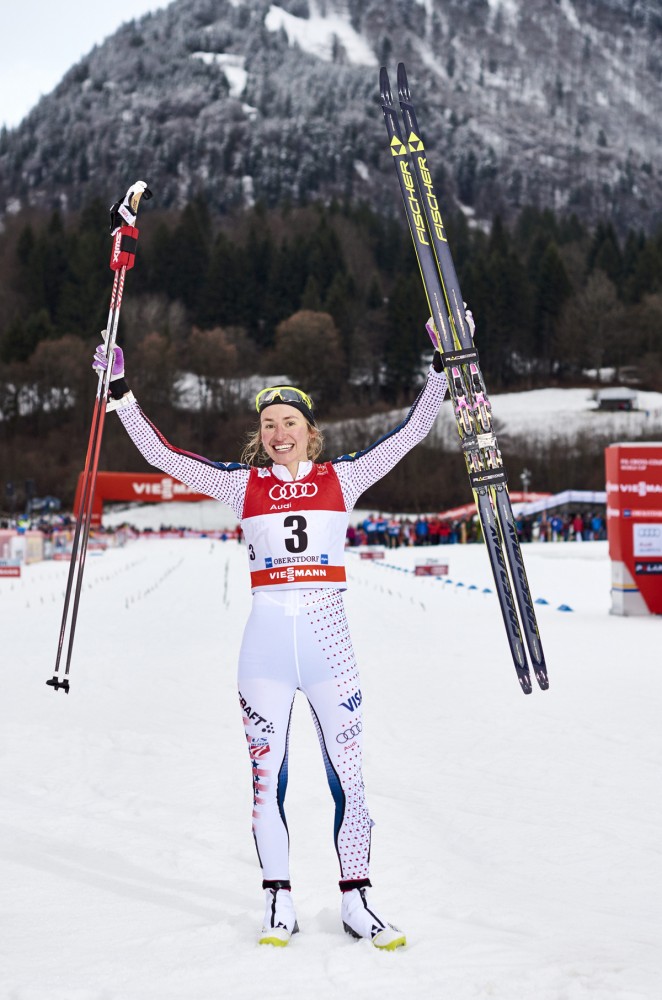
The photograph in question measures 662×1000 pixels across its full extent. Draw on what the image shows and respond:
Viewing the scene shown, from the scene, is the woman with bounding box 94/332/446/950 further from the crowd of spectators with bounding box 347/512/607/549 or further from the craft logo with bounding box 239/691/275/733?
the crowd of spectators with bounding box 347/512/607/549

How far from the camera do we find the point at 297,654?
3512 mm

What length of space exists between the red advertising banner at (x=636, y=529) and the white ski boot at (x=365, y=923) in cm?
1219

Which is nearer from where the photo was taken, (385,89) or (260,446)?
(260,446)

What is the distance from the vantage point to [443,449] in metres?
67.7

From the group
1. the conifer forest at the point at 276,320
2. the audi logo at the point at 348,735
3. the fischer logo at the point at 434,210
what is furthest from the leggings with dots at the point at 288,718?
the conifer forest at the point at 276,320

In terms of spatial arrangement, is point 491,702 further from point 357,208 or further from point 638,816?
point 357,208

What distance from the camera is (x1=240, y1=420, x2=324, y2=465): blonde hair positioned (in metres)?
3.94

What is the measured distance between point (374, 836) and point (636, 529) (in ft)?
37.0

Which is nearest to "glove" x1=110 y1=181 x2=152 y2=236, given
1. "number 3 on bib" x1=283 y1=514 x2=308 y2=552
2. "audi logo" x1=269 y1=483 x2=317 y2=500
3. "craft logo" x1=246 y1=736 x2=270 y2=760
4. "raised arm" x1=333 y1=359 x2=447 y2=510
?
"raised arm" x1=333 y1=359 x2=447 y2=510

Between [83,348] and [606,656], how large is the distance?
7576cm

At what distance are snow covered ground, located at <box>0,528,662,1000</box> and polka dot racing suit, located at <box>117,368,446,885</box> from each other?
1.25 feet

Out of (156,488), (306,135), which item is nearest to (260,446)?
(156,488)

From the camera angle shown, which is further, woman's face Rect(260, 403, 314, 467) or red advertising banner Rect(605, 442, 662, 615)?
red advertising banner Rect(605, 442, 662, 615)

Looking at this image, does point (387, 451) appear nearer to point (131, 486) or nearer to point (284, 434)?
point (284, 434)
